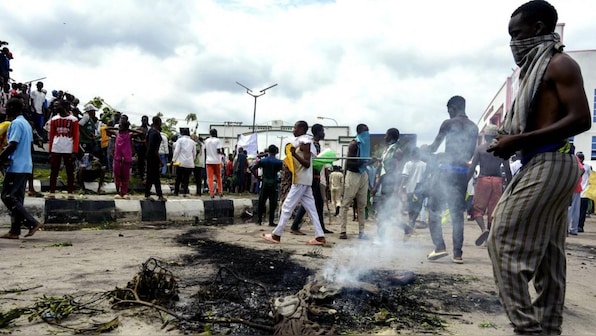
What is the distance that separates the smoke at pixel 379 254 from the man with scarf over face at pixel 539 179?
5.51 ft

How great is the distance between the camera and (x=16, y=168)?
591 centimetres

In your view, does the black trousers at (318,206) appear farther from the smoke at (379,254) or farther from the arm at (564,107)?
the arm at (564,107)

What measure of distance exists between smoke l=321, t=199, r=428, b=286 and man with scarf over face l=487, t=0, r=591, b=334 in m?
1.68

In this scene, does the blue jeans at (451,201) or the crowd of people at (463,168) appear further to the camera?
the blue jeans at (451,201)

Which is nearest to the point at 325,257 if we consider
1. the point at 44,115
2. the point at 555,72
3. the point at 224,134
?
the point at 555,72

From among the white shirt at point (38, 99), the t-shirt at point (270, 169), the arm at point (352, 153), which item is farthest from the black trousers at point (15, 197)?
the white shirt at point (38, 99)

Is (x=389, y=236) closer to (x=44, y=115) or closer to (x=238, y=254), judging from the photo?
(x=238, y=254)

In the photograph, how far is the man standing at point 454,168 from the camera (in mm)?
5328

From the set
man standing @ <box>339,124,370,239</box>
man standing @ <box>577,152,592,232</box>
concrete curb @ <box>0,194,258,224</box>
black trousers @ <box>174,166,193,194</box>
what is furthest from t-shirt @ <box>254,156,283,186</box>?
man standing @ <box>577,152,592,232</box>

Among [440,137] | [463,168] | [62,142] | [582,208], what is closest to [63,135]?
[62,142]

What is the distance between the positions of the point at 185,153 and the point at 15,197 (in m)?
5.20

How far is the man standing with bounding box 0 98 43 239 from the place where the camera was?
19.2 ft

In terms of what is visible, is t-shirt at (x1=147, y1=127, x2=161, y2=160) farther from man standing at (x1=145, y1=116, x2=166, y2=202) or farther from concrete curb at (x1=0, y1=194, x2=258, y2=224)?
concrete curb at (x1=0, y1=194, x2=258, y2=224)

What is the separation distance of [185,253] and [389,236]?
11.2 ft
